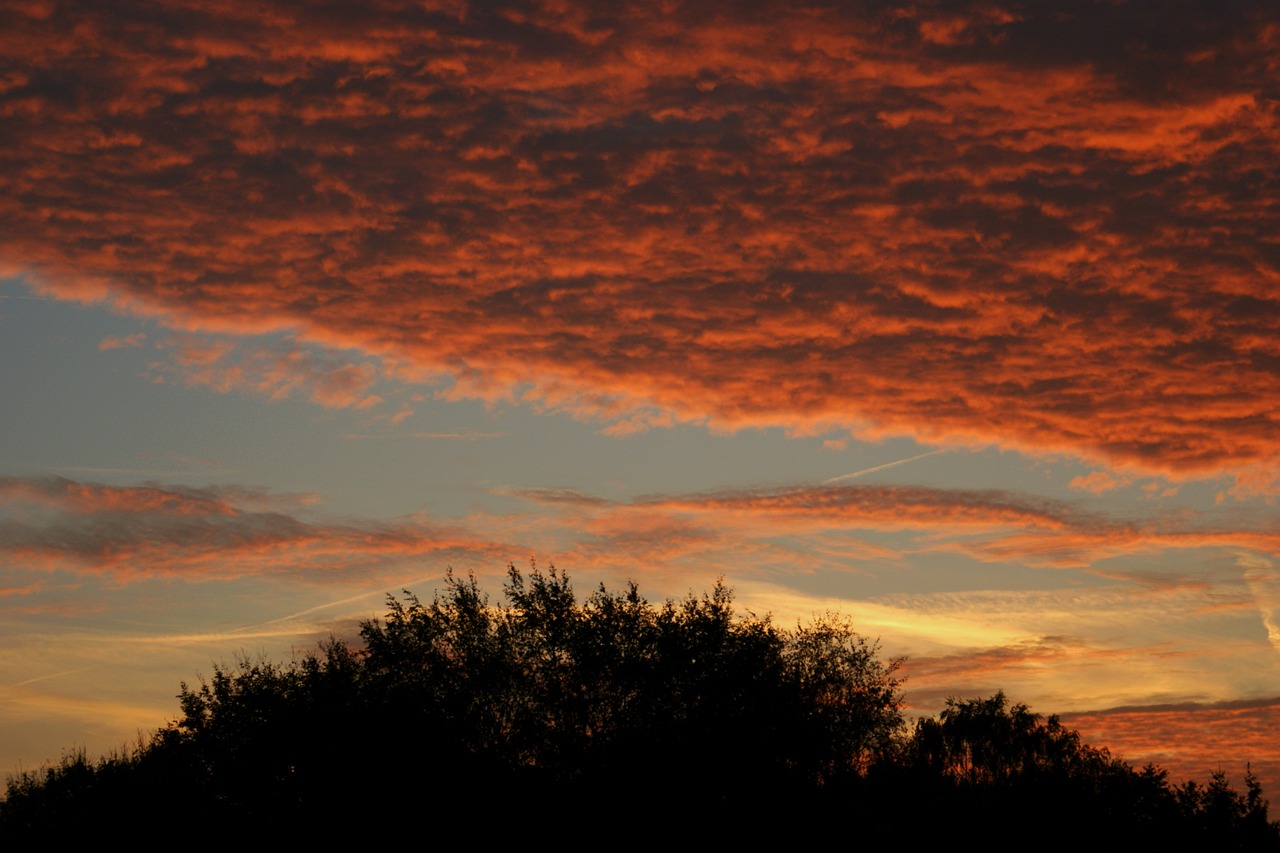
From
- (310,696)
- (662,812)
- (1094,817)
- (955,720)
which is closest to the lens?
(662,812)

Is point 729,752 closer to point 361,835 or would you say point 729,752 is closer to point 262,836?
point 361,835

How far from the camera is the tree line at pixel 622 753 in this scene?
53531mm

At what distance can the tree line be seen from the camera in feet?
176

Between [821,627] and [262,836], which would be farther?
[821,627]

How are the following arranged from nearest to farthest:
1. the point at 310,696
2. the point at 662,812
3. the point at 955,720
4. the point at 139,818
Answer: the point at 662,812 → the point at 310,696 → the point at 139,818 → the point at 955,720

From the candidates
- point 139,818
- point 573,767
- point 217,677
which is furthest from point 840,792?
point 139,818

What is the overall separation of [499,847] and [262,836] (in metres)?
17.8

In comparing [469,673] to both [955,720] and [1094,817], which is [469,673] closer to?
[1094,817]

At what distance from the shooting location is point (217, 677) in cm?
7738

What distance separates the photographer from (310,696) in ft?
212

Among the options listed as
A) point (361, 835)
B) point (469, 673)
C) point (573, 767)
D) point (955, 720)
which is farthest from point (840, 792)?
point (955, 720)

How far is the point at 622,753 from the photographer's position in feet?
177

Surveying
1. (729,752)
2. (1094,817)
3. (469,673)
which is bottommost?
(1094,817)

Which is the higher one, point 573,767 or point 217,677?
point 217,677
